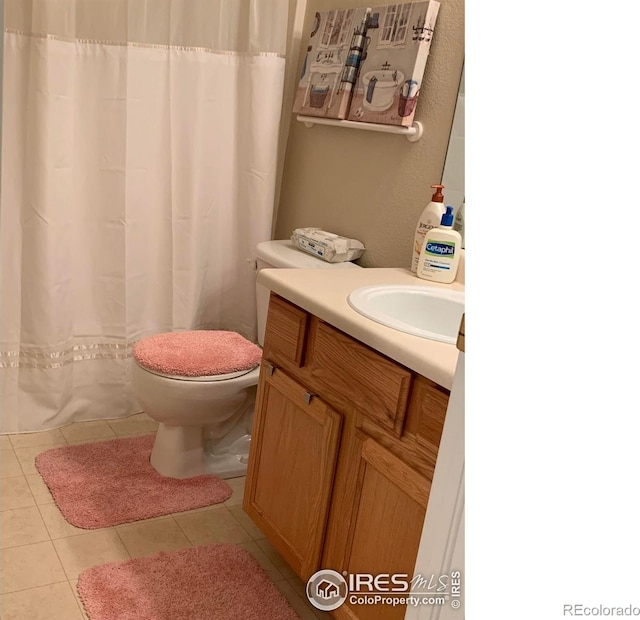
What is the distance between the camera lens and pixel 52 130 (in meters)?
2.26

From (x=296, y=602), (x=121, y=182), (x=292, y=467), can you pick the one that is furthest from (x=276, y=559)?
(x=121, y=182)

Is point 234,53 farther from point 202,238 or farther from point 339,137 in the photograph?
point 202,238

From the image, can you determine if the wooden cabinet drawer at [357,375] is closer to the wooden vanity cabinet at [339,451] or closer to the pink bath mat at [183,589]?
the wooden vanity cabinet at [339,451]

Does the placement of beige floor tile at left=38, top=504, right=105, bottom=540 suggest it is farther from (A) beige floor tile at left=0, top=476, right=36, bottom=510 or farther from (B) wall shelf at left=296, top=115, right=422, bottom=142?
(B) wall shelf at left=296, top=115, right=422, bottom=142

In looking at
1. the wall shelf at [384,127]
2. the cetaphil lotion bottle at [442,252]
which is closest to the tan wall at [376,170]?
the wall shelf at [384,127]

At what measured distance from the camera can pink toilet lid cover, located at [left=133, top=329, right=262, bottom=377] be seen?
83.8 inches

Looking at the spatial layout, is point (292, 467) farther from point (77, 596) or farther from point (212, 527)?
point (77, 596)

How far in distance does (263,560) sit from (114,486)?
1.95 ft

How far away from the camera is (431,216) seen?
1.94 metres

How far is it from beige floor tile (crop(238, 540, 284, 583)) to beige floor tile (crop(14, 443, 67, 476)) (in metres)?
0.79

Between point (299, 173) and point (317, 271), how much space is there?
95 cm

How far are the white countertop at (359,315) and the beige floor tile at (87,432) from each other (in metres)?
1.12
